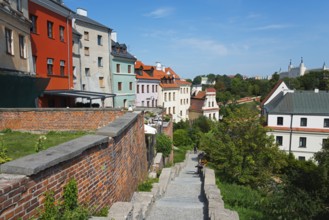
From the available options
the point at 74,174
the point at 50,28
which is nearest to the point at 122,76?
the point at 50,28

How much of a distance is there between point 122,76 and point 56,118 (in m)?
23.6

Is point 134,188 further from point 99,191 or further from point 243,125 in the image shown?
point 243,125

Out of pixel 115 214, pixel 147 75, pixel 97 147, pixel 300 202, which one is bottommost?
pixel 300 202

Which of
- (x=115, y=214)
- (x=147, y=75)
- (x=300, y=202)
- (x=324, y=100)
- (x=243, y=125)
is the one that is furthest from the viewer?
(x=147, y=75)

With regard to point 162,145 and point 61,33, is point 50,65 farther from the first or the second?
point 162,145

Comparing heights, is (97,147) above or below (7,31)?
below

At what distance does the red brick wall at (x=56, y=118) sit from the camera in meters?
11.2

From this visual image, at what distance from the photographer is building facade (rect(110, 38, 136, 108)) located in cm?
3338

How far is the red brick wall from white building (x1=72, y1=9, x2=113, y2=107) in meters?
15.5

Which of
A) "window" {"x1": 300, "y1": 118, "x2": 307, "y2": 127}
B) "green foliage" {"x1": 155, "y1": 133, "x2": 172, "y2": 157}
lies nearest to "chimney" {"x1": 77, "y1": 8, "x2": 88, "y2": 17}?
"green foliage" {"x1": 155, "y1": 133, "x2": 172, "y2": 157}

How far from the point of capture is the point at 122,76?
113 feet

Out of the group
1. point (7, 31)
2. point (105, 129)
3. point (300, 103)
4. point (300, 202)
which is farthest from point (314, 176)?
point (300, 103)

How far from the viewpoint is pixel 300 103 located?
114 ft

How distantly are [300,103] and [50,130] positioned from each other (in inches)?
1251
